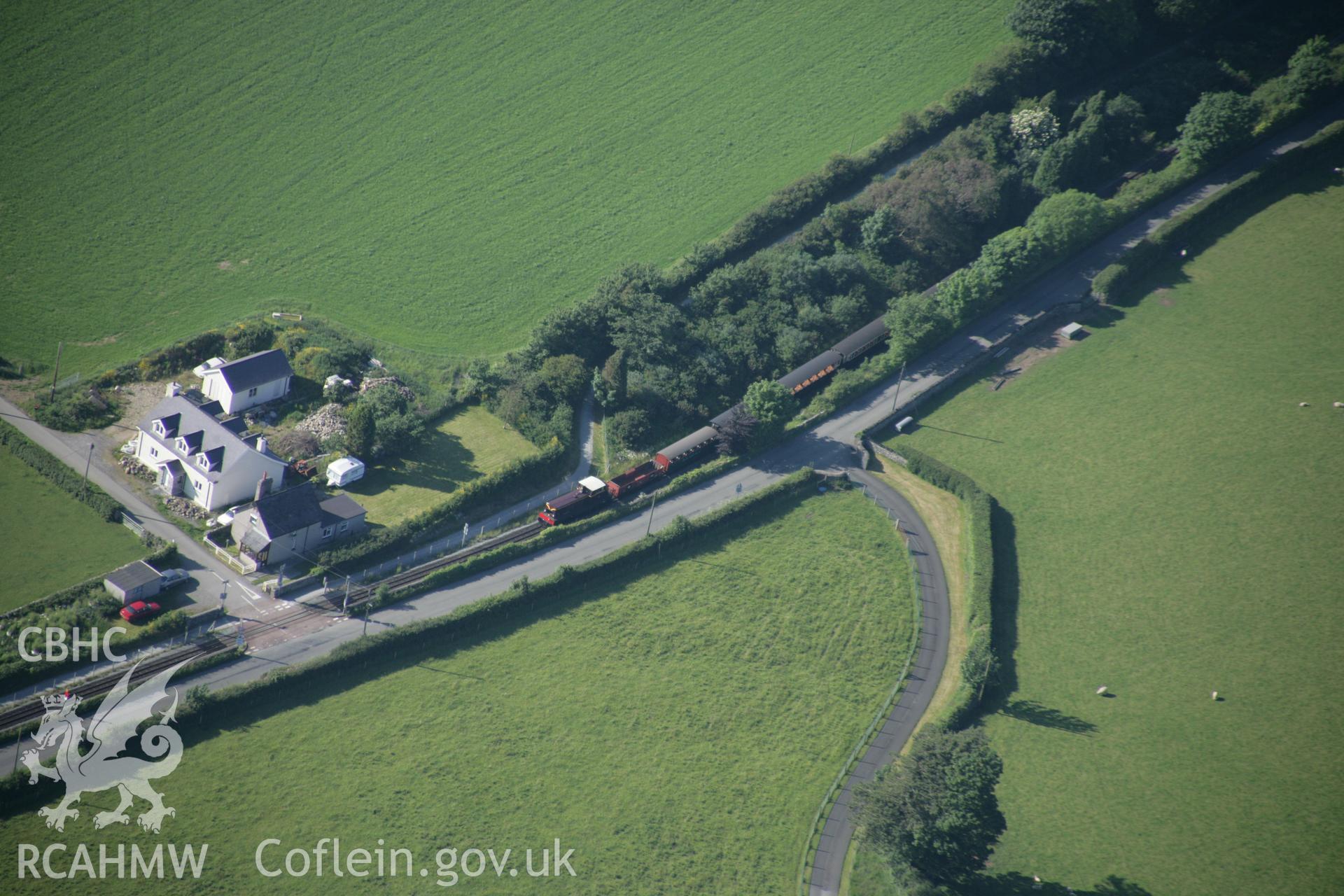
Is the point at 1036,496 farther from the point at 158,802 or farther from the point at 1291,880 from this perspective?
the point at 158,802

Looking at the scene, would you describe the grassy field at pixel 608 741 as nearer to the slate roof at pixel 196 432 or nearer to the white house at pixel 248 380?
the slate roof at pixel 196 432

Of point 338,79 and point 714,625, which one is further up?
point 338,79

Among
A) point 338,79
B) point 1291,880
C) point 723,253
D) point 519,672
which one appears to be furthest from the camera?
point 338,79

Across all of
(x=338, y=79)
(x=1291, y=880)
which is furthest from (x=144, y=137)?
(x=1291, y=880)

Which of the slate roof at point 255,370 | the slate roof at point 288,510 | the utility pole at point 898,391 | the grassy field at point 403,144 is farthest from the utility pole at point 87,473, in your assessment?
the utility pole at point 898,391

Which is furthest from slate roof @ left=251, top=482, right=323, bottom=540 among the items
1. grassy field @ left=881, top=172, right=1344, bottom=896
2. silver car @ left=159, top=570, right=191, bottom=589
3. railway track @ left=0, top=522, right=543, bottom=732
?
grassy field @ left=881, top=172, right=1344, bottom=896

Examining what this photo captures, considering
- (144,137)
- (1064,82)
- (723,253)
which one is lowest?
(723,253)

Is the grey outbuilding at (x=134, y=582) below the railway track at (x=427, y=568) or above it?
above

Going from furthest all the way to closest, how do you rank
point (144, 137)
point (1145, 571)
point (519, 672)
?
1. point (144, 137)
2. point (1145, 571)
3. point (519, 672)
